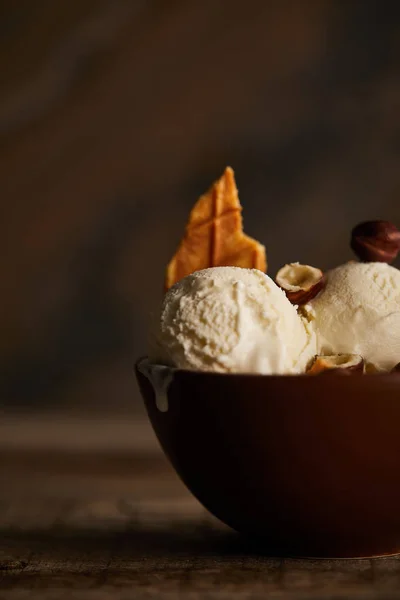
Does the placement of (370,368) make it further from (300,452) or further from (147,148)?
(147,148)

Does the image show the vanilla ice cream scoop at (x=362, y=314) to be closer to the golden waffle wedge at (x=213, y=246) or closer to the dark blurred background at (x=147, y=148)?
the golden waffle wedge at (x=213, y=246)

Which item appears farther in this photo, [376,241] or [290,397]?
[376,241]

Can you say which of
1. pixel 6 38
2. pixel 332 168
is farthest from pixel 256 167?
pixel 6 38

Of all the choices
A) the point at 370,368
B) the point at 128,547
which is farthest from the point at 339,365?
the point at 128,547

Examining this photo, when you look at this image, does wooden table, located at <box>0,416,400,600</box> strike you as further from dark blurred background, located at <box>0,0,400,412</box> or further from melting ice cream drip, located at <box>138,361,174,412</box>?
dark blurred background, located at <box>0,0,400,412</box>

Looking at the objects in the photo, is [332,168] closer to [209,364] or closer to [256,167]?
[256,167]
